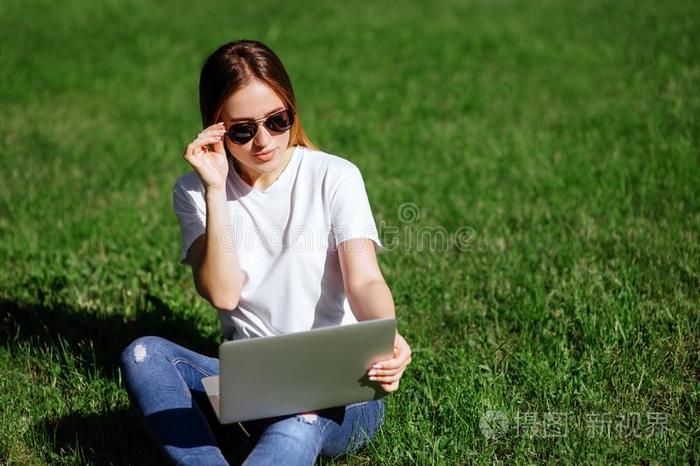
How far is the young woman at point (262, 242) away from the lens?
3100 mm

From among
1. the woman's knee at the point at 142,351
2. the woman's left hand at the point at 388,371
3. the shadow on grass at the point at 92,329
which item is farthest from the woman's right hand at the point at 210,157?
the shadow on grass at the point at 92,329

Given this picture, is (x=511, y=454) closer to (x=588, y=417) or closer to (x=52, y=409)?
(x=588, y=417)

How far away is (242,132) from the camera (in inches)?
124

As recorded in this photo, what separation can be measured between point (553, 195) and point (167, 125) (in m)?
3.53

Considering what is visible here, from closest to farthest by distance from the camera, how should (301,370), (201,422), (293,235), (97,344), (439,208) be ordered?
(301,370) → (201,422) → (293,235) → (97,344) → (439,208)

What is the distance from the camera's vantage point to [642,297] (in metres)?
4.28

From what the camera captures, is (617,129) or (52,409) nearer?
(52,409)

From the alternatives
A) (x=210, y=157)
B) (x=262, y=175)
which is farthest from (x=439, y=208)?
(x=210, y=157)

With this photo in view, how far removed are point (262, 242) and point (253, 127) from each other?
450 mm

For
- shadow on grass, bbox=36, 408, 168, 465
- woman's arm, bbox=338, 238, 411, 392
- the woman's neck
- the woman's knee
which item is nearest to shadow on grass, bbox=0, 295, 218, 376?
shadow on grass, bbox=36, 408, 168, 465

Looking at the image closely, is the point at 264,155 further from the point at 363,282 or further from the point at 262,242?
the point at 363,282

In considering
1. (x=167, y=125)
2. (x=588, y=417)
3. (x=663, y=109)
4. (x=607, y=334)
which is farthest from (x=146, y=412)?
(x=663, y=109)

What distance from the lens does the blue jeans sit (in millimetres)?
2908

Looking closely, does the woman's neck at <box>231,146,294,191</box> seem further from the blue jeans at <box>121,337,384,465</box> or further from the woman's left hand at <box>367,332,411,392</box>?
the woman's left hand at <box>367,332,411,392</box>
